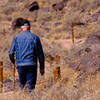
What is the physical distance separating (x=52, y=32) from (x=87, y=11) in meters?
5.51

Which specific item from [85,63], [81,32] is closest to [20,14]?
[81,32]

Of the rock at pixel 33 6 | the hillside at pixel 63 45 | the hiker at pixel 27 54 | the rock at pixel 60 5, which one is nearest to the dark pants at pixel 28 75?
the hiker at pixel 27 54

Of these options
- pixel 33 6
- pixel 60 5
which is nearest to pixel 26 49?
pixel 60 5

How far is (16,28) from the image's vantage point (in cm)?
2412

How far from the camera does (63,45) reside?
18.5 meters

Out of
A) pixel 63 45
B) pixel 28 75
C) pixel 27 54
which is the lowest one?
pixel 63 45

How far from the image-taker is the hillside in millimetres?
5367

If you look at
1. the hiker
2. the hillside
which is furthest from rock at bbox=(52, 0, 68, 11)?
the hiker

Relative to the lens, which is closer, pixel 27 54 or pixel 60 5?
pixel 27 54

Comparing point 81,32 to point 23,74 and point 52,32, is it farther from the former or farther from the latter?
point 23,74

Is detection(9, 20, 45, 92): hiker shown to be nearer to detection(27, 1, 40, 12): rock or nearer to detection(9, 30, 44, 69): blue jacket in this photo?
detection(9, 30, 44, 69): blue jacket

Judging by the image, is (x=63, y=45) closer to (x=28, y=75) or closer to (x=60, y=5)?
(x=28, y=75)

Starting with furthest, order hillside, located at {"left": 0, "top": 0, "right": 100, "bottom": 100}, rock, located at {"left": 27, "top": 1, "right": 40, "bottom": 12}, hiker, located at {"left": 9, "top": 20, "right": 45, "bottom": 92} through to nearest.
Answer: rock, located at {"left": 27, "top": 1, "right": 40, "bottom": 12} < hiker, located at {"left": 9, "top": 20, "right": 45, "bottom": 92} < hillside, located at {"left": 0, "top": 0, "right": 100, "bottom": 100}

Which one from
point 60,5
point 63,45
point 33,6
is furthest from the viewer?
point 33,6
